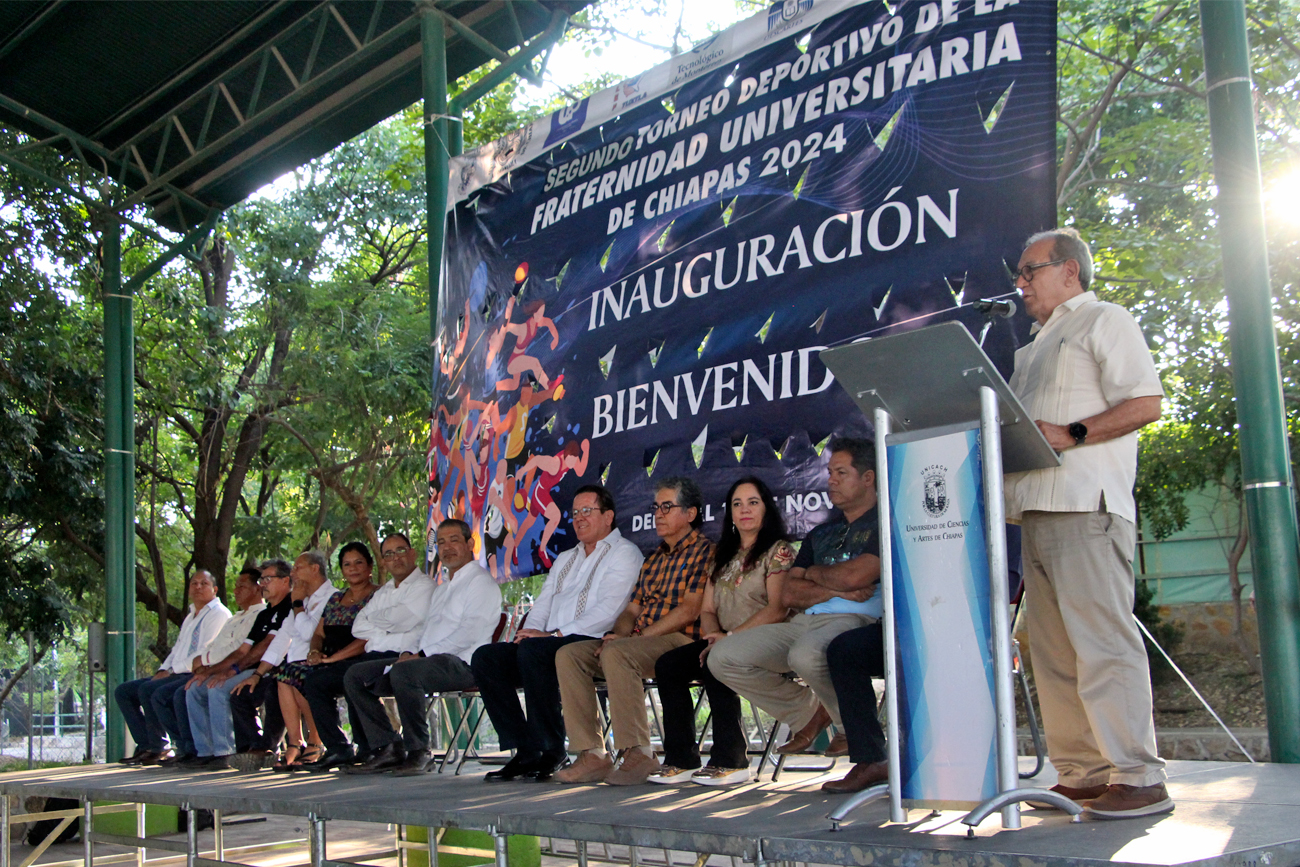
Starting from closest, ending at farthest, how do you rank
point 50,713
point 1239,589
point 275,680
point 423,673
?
point 423,673, point 275,680, point 1239,589, point 50,713

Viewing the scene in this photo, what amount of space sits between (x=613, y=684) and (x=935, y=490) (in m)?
2.02

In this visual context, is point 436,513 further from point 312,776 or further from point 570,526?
point 312,776

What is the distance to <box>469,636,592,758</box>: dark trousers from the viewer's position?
15.0ft

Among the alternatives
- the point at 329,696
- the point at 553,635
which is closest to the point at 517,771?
the point at 553,635

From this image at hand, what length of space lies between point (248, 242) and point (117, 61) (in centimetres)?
383

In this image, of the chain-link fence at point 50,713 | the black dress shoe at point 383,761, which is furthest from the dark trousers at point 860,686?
the chain-link fence at point 50,713

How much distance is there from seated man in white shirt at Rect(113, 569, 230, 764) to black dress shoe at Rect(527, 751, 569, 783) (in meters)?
3.20

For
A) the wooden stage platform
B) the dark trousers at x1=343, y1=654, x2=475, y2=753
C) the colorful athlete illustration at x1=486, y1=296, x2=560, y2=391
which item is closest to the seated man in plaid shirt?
the wooden stage platform

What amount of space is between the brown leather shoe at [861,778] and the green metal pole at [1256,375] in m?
1.40

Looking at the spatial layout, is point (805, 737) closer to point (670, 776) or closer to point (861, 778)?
point (670, 776)

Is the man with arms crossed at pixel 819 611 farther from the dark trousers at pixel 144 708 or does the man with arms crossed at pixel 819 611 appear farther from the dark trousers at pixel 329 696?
the dark trousers at pixel 144 708

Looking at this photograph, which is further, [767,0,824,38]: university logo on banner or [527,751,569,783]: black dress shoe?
[767,0,824,38]: university logo on banner

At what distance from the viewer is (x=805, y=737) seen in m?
4.11

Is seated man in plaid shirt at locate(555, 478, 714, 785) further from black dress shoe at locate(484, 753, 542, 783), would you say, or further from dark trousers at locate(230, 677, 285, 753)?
dark trousers at locate(230, 677, 285, 753)
